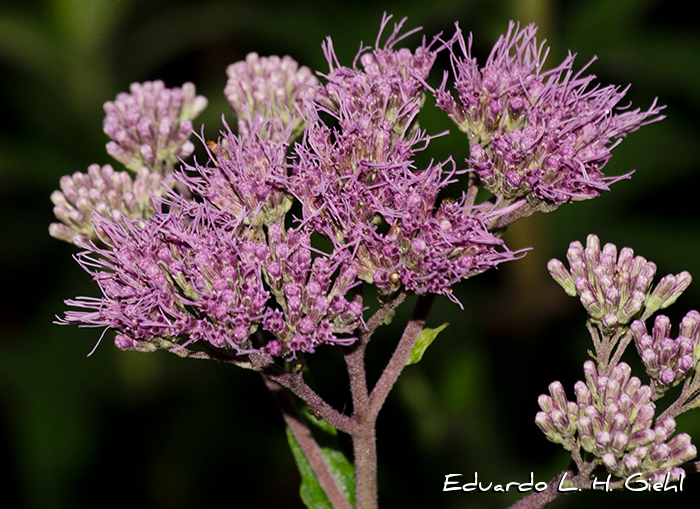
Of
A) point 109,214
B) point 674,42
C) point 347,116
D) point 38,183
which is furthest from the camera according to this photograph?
point 38,183

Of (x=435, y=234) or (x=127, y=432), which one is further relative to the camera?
(x=127, y=432)

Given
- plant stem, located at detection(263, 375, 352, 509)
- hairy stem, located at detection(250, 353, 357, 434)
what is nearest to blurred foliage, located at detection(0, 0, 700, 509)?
Answer: plant stem, located at detection(263, 375, 352, 509)

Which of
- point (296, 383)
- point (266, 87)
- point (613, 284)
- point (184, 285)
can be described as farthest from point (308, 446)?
point (266, 87)

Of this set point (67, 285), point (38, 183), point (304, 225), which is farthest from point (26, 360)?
point (304, 225)

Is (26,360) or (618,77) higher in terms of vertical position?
(618,77)

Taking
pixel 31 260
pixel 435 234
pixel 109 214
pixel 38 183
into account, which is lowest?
pixel 435 234

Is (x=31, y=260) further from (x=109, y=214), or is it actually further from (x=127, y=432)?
(x=109, y=214)

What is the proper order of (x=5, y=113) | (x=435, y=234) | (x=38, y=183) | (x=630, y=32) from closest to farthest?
(x=435, y=234) → (x=630, y=32) → (x=38, y=183) → (x=5, y=113)

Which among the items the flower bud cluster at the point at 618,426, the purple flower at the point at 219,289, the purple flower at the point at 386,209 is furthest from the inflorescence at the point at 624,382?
the purple flower at the point at 219,289
